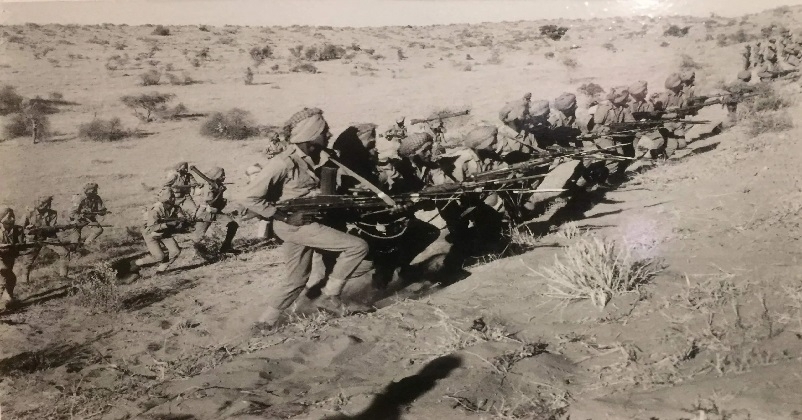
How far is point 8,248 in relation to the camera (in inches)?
236

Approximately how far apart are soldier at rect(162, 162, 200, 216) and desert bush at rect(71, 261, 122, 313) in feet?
5.50

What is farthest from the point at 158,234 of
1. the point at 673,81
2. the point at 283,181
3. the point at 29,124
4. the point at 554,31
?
the point at 673,81

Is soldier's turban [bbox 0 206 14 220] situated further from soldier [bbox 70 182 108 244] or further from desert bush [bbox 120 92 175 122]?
desert bush [bbox 120 92 175 122]

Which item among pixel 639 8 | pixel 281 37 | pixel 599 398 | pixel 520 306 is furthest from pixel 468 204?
pixel 281 37

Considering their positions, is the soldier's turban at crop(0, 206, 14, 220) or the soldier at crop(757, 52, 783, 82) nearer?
the soldier's turban at crop(0, 206, 14, 220)

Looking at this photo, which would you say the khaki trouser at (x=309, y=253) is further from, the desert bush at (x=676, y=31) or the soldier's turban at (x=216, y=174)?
the desert bush at (x=676, y=31)

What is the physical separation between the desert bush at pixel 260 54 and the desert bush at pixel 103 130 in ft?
9.85

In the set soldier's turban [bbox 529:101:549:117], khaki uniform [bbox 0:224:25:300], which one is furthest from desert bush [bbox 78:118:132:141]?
soldier's turban [bbox 529:101:549:117]

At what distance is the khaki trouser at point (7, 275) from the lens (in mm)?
5910

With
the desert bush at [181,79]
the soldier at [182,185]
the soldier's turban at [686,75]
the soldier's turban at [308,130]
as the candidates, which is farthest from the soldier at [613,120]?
the desert bush at [181,79]

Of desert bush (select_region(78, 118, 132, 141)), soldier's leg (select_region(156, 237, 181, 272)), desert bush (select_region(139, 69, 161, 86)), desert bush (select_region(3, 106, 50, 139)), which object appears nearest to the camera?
desert bush (select_region(3, 106, 50, 139))

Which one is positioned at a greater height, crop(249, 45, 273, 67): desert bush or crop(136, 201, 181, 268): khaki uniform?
crop(249, 45, 273, 67): desert bush

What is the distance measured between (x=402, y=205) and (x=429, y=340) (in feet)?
4.49

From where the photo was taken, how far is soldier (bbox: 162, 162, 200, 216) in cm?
758
